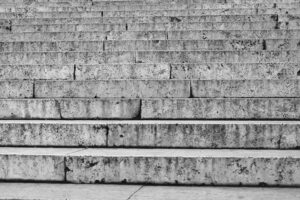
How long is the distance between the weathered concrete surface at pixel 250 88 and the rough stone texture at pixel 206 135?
0.91 meters

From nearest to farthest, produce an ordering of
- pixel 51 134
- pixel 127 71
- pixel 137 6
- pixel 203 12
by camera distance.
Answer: pixel 51 134, pixel 127 71, pixel 203 12, pixel 137 6

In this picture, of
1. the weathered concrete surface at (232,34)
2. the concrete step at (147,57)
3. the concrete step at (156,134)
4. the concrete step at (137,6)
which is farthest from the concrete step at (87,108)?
the concrete step at (137,6)

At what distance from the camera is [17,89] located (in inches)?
212

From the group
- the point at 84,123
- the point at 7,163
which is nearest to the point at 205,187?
the point at 84,123

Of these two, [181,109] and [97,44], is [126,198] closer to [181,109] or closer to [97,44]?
[181,109]

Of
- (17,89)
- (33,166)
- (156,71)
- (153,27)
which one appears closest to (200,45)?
(156,71)

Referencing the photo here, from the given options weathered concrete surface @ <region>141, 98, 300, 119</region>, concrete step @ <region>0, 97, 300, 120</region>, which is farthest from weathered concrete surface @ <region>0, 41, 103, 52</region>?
weathered concrete surface @ <region>141, 98, 300, 119</region>

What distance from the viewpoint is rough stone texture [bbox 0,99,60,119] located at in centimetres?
488

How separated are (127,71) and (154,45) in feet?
3.99

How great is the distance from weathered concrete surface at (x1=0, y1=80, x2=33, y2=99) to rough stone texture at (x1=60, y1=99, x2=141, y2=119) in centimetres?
67

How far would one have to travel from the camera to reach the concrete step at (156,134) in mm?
4145

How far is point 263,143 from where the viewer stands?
4.16 metres

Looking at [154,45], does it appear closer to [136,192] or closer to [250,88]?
[250,88]

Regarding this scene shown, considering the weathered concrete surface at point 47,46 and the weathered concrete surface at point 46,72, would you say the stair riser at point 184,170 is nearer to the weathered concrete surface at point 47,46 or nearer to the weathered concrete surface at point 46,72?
the weathered concrete surface at point 46,72
